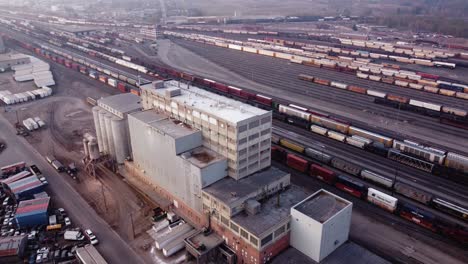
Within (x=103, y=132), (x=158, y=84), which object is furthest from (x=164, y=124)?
(x=103, y=132)

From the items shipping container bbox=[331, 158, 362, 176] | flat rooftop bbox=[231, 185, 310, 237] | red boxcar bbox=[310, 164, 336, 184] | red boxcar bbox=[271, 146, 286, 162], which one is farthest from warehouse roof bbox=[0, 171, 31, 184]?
shipping container bbox=[331, 158, 362, 176]

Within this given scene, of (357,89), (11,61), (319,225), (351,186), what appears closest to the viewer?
(319,225)

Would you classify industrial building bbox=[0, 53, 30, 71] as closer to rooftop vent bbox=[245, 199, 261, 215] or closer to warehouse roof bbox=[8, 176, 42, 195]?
warehouse roof bbox=[8, 176, 42, 195]

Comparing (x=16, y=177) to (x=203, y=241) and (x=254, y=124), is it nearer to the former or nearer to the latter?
(x=203, y=241)

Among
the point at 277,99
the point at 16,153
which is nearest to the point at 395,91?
the point at 277,99

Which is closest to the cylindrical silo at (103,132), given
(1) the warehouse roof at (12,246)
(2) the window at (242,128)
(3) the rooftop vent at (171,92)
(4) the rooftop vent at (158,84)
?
(4) the rooftop vent at (158,84)
